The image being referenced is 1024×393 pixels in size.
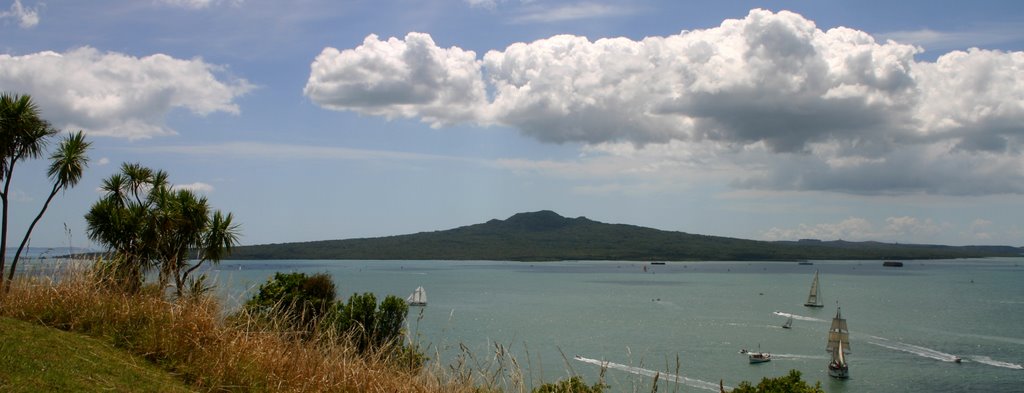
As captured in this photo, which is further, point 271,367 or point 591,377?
point 591,377

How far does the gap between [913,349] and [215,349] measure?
72.1 meters

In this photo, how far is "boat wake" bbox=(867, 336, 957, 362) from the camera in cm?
6306

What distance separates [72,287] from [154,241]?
15.1 m

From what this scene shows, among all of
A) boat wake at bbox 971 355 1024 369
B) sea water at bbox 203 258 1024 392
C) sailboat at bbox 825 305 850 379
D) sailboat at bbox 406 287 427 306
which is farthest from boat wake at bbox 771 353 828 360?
sailboat at bbox 406 287 427 306

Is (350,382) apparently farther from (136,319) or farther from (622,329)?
(622,329)

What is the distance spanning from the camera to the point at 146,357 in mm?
8047

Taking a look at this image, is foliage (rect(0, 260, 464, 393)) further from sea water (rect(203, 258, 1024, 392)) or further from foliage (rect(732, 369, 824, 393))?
foliage (rect(732, 369, 824, 393))

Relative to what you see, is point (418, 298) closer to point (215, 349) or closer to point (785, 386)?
point (785, 386)

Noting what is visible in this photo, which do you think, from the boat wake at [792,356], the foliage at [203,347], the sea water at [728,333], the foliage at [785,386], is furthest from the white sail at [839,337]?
the foliage at [203,347]

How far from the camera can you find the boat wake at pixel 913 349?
63062 millimetres

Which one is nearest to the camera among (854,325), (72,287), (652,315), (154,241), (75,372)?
(75,372)

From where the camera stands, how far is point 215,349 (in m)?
7.96

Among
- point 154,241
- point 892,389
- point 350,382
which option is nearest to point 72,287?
point 350,382

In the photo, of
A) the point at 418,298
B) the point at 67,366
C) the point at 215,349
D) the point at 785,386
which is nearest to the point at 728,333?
the point at 418,298
